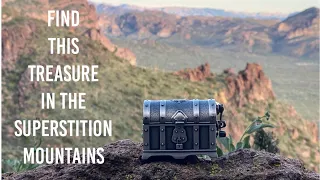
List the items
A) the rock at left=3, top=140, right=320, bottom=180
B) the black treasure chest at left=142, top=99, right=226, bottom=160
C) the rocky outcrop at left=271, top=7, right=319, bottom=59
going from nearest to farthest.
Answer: the rock at left=3, top=140, right=320, bottom=180 < the black treasure chest at left=142, top=99, right=226, bottom=160 < the rocky outcrop at left=271, top=7, right=319, bottom=59

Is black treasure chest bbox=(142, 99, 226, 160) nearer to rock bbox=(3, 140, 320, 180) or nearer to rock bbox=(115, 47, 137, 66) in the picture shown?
rock bbox=(3, 140, 320, 180)

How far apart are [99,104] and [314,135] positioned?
693 inches

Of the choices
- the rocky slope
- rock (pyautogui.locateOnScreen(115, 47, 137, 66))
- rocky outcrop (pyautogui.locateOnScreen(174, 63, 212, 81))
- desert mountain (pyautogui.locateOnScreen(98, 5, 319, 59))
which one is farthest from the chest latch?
desert mountain (pyautogui.locateOnScreen(98, 5, 319, 59))

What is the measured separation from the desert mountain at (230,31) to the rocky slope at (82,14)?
117 feet

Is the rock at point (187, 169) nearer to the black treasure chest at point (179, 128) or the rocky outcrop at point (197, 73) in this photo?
the black treasure chest at point (179, 128)

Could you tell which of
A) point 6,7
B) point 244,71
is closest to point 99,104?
point 244,71

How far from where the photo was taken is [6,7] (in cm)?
4700

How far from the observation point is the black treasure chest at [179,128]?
5480 mm

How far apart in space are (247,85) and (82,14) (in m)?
17.5

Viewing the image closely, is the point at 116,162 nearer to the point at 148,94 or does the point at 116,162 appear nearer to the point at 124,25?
the point at 148,94

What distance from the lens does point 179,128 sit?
5.49 meters

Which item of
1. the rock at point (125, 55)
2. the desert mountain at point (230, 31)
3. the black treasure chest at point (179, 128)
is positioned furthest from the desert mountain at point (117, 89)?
the desert mountain at point (230, 31)

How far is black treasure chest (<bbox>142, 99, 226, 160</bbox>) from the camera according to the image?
18.0ft

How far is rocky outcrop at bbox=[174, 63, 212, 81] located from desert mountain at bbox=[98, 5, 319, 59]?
40660 mm
